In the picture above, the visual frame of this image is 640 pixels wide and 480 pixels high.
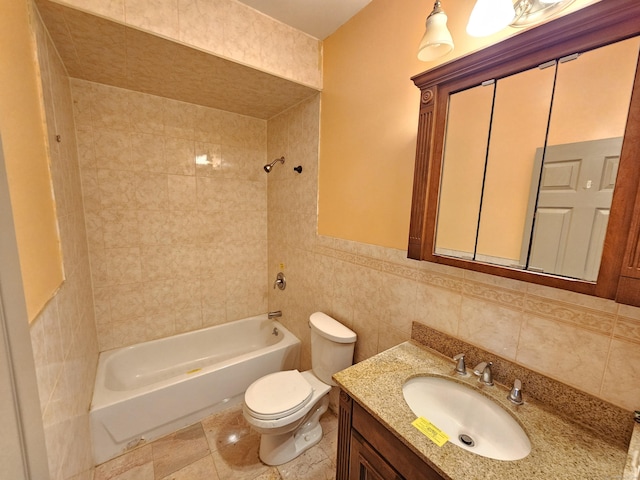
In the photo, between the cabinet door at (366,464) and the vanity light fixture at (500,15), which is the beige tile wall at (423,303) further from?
the vanity light fixture at (500,15)

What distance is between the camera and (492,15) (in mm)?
791

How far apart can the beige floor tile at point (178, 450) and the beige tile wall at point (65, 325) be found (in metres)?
0.32

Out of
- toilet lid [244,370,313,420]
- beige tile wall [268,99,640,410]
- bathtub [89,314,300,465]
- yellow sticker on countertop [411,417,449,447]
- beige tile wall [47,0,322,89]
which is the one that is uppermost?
beige tile wall [47,0,322,89]

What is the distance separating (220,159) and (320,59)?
115cm

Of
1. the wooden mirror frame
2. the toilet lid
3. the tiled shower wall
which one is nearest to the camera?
the wooden mirror frame

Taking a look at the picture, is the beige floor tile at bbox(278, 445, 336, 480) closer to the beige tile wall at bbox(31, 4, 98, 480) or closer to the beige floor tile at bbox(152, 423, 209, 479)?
the beige floor tile at bbox(152, 423, 209, 479)

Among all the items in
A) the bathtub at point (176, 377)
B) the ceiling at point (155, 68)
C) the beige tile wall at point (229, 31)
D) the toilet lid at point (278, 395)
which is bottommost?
the bathtub at point (176, 377)

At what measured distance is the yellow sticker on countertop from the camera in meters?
0.70

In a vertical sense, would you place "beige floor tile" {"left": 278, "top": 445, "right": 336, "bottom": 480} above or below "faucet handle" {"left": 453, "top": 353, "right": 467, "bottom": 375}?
below

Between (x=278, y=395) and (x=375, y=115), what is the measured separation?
1665 millimetres

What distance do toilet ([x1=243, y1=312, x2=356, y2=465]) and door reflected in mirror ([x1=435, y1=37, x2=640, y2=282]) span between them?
2.85 feet

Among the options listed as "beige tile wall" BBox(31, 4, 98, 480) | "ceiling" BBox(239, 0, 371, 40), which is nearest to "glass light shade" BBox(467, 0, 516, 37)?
"ceiling" BBox(239, 0, 371, 40)

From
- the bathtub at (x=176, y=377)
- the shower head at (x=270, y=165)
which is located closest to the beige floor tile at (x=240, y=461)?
the bathtub at (x=176, y=377)

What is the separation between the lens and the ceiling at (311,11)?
1.36 meters
